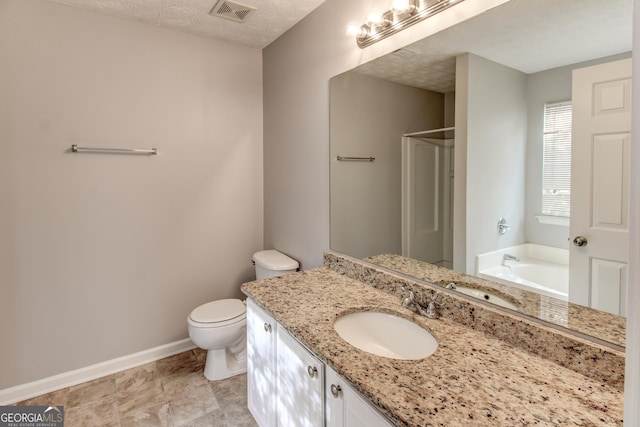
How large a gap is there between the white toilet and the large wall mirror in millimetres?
946

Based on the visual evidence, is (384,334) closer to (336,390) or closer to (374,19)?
(336,390)

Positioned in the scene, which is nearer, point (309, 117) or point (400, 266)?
point (400, 266)

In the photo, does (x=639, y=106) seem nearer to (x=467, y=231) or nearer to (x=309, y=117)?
(x=467, y=231)

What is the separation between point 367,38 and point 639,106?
57.5 inches

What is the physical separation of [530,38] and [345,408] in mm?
1347

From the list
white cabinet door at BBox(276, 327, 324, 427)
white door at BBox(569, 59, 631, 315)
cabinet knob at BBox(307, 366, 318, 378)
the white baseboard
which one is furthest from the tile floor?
white door at BBox(569, 59, 631, 315)

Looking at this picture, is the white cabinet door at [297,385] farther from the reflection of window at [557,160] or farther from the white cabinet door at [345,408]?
the reflection of window at [557,160]

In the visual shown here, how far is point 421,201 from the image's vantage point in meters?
1.52

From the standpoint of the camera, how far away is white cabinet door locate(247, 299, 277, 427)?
1457 millimetres

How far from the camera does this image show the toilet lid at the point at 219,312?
6.96 ft

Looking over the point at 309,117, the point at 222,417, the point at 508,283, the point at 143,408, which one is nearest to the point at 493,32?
the point at 508,283

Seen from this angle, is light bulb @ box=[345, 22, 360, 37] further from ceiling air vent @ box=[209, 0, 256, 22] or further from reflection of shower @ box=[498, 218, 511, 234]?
reflection of shower @ box=[498, 218, 511, 234]

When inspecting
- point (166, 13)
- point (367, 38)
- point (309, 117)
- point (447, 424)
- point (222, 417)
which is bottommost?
point (222, 417)

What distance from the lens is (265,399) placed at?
5.08 ft
